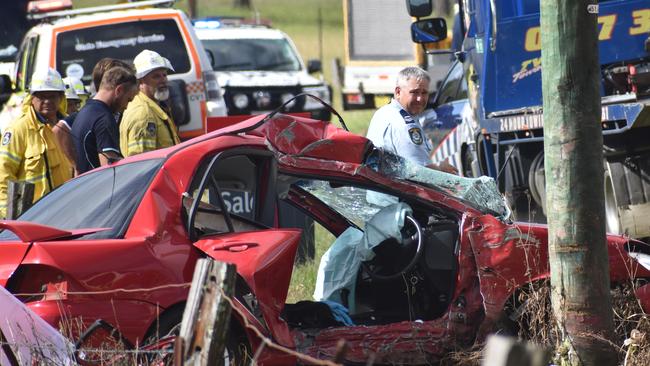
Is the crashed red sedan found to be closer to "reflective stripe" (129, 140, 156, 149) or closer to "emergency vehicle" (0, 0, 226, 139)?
"reflective stripe" (129, 140, 156, 149)

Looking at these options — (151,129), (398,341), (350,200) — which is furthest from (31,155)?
(398,341)

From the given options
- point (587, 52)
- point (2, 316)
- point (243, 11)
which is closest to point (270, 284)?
point (2, 316)

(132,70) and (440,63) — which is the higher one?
(132,70)

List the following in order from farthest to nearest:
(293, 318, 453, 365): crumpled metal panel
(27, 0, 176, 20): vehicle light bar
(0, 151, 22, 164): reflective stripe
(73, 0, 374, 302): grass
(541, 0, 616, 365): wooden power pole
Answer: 1. (73, 0, 374, 302): grass
2. (27, 0, 176, 20): vehicle light bar
3. (0, 151, 22, 164): reflective stripe
4. (293, 318, 453, 365): crumpled metal panel
5. (541, 0, 616, 365): wooden power pole

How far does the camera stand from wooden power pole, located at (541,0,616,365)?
578 centimetres

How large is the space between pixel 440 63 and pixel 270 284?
14737 millimetres

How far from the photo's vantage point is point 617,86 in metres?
9.56

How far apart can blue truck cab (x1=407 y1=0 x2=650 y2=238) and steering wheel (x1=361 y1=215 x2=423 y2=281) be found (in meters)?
2.89

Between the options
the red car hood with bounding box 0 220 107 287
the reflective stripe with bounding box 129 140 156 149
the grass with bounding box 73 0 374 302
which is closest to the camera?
the red car hood with bounding box 0 220 107 287

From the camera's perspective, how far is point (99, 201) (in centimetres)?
599

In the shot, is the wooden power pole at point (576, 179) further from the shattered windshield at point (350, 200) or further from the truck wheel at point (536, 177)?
the truck wheel at point (536, 177)

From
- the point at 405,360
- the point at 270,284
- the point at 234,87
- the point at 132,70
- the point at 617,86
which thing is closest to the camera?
the point at 270,284

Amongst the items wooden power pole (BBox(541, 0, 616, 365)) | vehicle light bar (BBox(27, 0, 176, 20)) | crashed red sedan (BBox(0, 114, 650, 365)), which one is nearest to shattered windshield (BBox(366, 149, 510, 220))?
crashed red sedan (BBox(0, 114, 650, 365))

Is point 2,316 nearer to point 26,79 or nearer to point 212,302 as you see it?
point 212,302
